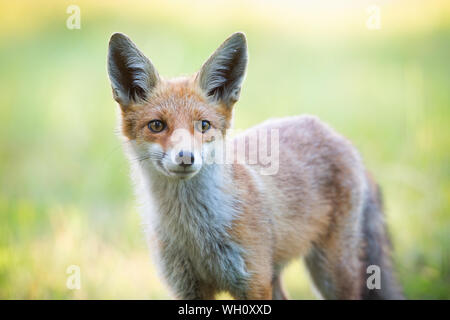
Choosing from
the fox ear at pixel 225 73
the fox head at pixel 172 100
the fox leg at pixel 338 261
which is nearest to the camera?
the fox head at pixel 172 100

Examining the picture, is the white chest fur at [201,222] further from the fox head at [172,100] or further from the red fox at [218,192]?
the fox head at [172,100]

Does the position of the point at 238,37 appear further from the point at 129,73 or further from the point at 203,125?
the point at 129,73

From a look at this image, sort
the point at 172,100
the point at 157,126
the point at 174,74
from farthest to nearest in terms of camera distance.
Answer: the point at 174,74 → the point at 172,100 → the point at 157,126

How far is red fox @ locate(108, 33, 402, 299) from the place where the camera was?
4.04m

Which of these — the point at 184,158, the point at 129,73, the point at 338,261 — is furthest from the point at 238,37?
the point at 338,261

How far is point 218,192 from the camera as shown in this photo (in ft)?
14.0

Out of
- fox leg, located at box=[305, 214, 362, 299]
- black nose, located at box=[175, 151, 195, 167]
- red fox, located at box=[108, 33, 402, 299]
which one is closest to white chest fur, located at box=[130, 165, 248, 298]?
red fox, located at box=[108, 33, 402, 299]

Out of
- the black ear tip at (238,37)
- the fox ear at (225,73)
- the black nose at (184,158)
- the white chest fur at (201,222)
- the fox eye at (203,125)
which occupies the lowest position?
the white chest fur at (201,222)

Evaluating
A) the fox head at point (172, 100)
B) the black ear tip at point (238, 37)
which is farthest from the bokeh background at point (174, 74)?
the black ear tip at point (238, 37)

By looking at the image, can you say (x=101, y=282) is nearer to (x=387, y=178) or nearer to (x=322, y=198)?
(x=322, y=198)

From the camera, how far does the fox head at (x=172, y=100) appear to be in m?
3.91

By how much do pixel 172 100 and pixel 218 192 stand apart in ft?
2.80

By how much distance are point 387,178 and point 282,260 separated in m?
3.50

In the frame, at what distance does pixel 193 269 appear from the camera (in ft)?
14.5
